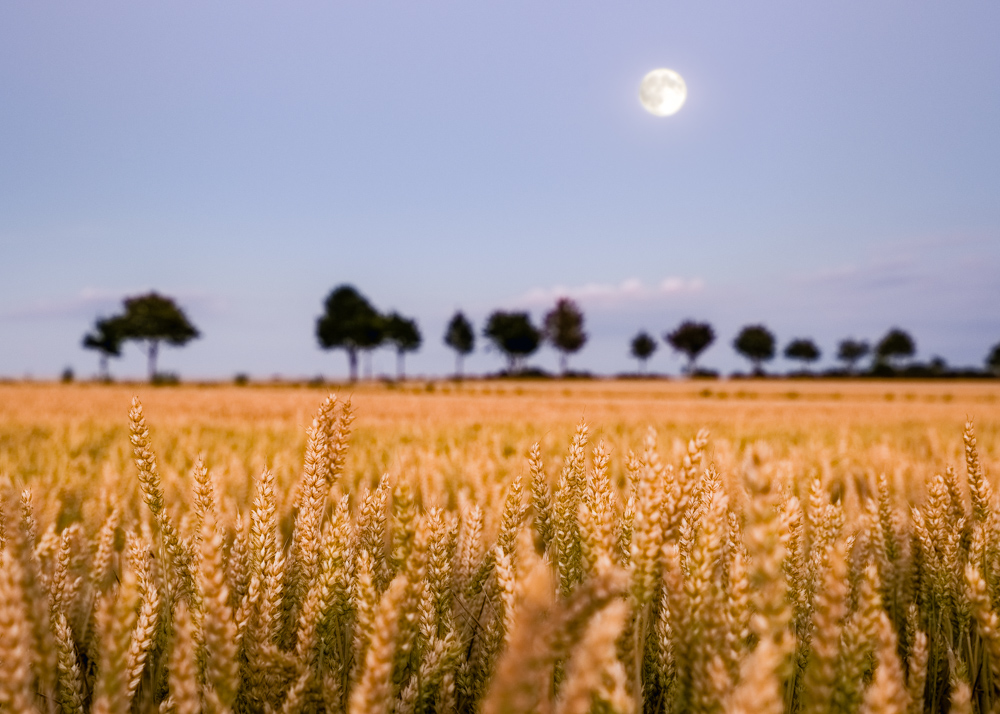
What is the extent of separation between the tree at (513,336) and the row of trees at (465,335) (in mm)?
141

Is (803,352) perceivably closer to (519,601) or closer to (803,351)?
(803,351)

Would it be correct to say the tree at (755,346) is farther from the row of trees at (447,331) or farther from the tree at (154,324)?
the tree at (154,324)

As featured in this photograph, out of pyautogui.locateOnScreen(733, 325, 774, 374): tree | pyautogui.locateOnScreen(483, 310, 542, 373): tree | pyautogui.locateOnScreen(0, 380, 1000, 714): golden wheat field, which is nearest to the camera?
pyautogui.locateOnScreen(0, 380, 1000, 714): golden wheat field

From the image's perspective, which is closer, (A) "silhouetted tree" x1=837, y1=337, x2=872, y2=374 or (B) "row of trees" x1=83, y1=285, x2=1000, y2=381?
(B) "row of trees" x1=83, y1=285, x2=1000, y2=381

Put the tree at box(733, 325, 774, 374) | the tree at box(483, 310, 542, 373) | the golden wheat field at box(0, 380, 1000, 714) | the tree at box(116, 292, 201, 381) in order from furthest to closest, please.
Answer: the tree at box(733, 325, 774, 374), the tree at box(483, 310, 542, 373), the tree at box(116, 292, 201, 381), the golden wheat field at box(0, 380, 1000, 714)

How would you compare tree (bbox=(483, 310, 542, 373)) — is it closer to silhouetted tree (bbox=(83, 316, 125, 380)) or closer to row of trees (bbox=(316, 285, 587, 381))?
row of trees (bbox=(316, 285, 587, 381))

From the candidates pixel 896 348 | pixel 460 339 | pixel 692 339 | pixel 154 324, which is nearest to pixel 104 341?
pixel 154 324

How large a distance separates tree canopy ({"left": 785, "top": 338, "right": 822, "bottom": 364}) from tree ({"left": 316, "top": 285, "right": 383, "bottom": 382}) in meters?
73.6

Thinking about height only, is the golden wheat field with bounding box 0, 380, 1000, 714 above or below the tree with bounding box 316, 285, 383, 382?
below

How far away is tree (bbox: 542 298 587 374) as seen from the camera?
89.9 meters

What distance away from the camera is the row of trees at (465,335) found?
68.1 metres

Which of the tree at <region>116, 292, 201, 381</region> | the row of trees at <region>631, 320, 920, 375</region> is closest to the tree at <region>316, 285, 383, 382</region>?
the tree at <region>116, 292, 201, 381</region>

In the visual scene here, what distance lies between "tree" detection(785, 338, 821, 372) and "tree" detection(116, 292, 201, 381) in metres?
93.7

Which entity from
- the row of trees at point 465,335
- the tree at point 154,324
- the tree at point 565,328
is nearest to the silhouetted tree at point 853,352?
the row of trees at point 465,335
